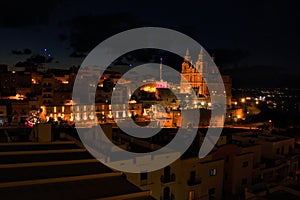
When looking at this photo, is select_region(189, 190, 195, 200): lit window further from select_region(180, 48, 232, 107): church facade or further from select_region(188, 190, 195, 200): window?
select_region(180, 48, 232, 107): church facade

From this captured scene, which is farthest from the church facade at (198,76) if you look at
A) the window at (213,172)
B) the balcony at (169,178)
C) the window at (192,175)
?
the balcony at (169,178)

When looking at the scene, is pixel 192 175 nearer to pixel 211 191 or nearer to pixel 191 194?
pixel 191 194

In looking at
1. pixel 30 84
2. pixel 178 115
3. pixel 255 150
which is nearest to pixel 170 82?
pixel 178 115

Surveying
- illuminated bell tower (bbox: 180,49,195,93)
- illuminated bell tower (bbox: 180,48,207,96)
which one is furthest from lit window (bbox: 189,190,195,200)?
illuminated bell tower (bbox: 180,49,195,93)

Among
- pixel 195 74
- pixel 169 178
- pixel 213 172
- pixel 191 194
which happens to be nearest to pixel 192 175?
pixel 191 194

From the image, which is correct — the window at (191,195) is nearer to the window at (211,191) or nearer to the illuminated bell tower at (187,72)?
the window at (211,191)

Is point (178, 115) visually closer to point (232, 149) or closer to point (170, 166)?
point (232, 149)

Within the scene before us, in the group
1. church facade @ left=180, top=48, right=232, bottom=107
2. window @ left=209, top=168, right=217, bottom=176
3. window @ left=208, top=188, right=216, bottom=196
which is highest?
church facade @ left=180, top=48, right=232, bottom=107

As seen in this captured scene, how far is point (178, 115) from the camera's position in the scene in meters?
39.6

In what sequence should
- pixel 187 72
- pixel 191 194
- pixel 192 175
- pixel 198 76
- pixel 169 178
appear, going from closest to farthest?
pixel 169 178 < pixel 191 194 < pixel 192 175 < pixel 198 76 < pixel 187 72

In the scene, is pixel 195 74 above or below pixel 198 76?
above

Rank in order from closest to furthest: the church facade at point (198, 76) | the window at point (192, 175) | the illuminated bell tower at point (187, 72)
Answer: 1. the window at point (192, 175)
2. the church facade at point (198, 76)
3. the illuminated bell tower at point (187, 72)

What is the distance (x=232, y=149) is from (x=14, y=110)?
89.0 feet

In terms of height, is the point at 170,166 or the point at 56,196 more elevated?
the point at 56,196
